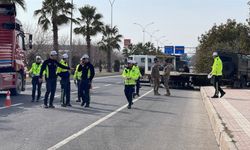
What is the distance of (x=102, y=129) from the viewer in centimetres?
1195

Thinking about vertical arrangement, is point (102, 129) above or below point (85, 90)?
below

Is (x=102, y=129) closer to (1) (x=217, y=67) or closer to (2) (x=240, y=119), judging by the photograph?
(2) (x=240, y=119)

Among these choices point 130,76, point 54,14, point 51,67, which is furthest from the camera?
point 54,14

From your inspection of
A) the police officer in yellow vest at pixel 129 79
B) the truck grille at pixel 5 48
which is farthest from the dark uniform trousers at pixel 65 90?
the truck grille at pixel 5 48

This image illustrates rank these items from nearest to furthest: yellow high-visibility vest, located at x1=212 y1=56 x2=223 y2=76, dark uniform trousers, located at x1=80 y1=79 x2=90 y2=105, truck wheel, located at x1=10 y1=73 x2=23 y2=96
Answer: dark uniform trousers, located at x1=80 y1=79 x2=90 y2=105
yellow high-visibility vest, located at x1=212 y1=56 x2=223 y2=76
truck wheel, located at x1=10 y1=73 x2=23 y2=96

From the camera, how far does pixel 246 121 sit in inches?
485

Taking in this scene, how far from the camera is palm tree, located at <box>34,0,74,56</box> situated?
49625mm

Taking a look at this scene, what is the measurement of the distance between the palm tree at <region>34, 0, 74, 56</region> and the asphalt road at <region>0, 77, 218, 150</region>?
107 feet

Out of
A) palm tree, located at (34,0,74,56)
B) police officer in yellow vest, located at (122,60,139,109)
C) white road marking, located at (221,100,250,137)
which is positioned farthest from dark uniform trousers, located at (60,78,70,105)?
palm tree, located at (34,0,74,56)

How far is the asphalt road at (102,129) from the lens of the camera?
9.78 m

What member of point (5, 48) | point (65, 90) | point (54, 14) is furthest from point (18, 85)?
point (54, 14)

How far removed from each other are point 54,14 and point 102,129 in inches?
1529

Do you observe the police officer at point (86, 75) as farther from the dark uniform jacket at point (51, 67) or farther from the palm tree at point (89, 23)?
the palm tree at point (89, 23)

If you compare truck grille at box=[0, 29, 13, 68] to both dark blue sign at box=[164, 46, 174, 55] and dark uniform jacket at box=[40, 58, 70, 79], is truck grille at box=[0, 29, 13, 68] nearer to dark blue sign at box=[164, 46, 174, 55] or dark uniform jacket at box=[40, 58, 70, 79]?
dark uniform jacket at box=[40, 58, 70, 79]
